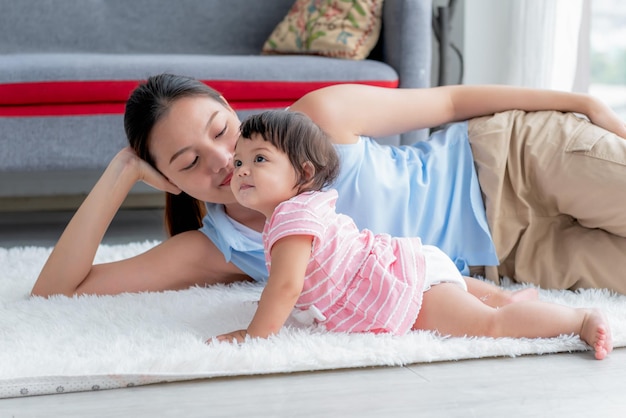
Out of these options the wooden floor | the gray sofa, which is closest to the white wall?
the gray sofa

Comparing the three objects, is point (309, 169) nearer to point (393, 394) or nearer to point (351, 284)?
point (351, 284)

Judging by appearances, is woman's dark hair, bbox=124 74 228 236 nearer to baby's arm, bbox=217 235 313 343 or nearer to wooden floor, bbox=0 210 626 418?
baby's arm, bbox=217 235 313 343

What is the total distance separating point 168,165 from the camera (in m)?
1.42

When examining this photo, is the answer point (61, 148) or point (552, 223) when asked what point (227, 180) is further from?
point (61, 148)

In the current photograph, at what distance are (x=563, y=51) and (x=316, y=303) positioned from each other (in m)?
1.82

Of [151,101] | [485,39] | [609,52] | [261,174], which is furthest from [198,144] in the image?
[609,52]

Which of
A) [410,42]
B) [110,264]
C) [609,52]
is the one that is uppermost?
[410,42]

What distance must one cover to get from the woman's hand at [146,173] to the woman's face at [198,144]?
0.06m

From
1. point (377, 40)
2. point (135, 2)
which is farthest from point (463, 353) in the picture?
point (135, 2)

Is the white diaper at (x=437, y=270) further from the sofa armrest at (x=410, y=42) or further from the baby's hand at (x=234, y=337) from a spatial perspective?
the sofa armrest at (x=410, y=42)

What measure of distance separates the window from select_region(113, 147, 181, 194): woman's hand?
2220mm

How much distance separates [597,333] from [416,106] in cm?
68

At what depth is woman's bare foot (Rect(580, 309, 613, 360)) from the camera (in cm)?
114

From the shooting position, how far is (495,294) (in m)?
1.41
